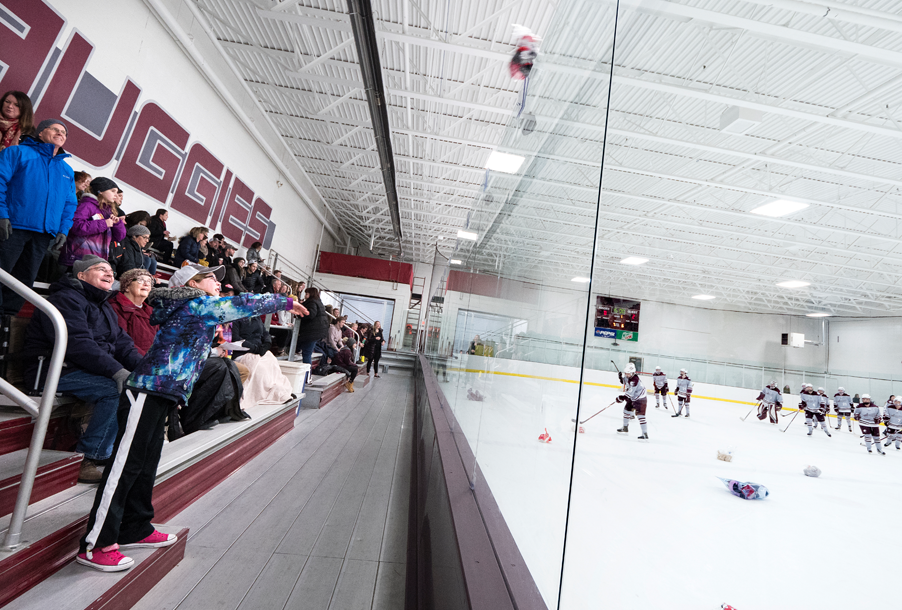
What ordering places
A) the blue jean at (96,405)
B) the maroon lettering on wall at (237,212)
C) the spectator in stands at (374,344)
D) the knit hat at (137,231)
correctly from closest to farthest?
1. the blue jean at (96,405)
2. the knit hat at (137,231)
3. the maroon lettering on wall at (237,212)
4. the spectator in stands at (374,344)

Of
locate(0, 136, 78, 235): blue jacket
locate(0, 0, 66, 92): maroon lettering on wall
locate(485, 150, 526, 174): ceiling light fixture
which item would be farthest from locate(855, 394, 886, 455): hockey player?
locate(0, 0, 66, 92): maroon lettering on wall

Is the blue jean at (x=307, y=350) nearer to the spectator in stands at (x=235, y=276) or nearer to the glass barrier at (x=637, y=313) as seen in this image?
the spectator in stands at (x=235, y=276)

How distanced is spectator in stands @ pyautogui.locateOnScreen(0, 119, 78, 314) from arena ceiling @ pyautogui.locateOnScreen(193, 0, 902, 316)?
8.96 ft

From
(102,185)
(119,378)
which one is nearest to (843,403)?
(119,378)

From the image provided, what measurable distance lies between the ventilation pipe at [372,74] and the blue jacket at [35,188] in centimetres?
437

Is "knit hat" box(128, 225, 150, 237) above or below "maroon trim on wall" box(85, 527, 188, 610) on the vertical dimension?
above

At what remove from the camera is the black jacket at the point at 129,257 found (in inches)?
152

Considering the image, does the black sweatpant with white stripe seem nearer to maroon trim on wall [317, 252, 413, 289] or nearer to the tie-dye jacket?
the tie-dye jacket

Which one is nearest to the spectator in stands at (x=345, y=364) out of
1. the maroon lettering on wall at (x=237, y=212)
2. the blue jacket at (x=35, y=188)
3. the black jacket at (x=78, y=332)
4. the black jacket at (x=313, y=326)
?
the black jacket at (x=313, y=326)

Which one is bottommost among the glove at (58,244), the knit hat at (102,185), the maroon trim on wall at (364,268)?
the glove at (58,244)

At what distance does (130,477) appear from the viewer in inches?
66.6

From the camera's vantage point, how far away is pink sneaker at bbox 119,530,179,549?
5.72 feet

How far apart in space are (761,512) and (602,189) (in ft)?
12.0

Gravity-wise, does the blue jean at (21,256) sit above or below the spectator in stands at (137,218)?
below
